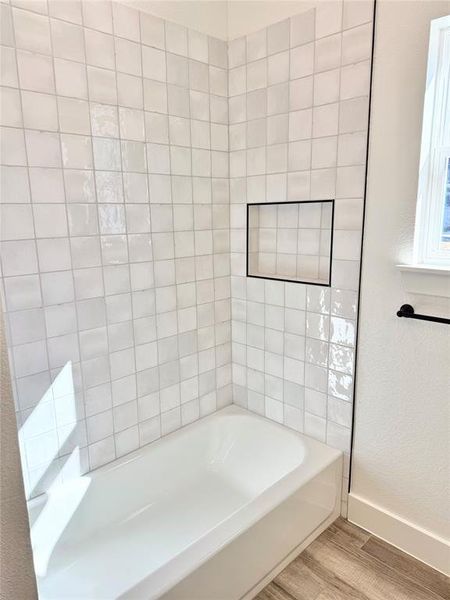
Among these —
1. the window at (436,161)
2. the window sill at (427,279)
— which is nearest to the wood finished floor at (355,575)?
the window sill at (427,279)

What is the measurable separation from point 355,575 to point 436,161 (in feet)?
5.66

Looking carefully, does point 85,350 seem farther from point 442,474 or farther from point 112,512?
point 442,474

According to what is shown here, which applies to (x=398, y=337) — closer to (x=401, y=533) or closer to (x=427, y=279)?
(x=427, y=279)

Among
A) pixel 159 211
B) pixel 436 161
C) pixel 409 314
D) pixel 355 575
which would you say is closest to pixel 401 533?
pixel 355 575

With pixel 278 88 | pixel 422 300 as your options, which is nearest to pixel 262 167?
pixel 278 88

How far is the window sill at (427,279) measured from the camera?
1.49 meters

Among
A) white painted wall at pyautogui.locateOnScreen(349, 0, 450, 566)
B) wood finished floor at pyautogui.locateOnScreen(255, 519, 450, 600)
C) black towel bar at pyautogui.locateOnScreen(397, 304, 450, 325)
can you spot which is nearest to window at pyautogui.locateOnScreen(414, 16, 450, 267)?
white painted wall at pyautogui.locateOnScreen(349, 0, 450, 566)

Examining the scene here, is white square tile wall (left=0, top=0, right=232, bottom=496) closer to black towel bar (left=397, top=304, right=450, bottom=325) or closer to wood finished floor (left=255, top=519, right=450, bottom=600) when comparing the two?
wood finished floor (left=255, top=519, right=450, bottom=600)

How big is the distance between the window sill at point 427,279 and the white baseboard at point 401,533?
1054mm

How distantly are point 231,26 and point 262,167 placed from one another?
0.73 m

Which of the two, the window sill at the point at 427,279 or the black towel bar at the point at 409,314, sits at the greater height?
the window sill at the point at 427,279

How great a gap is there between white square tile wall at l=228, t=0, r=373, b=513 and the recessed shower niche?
0.04 meters

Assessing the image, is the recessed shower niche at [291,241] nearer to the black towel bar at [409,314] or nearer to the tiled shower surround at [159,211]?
the tiled shower surround at [159,211]

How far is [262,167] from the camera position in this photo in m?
2.04
